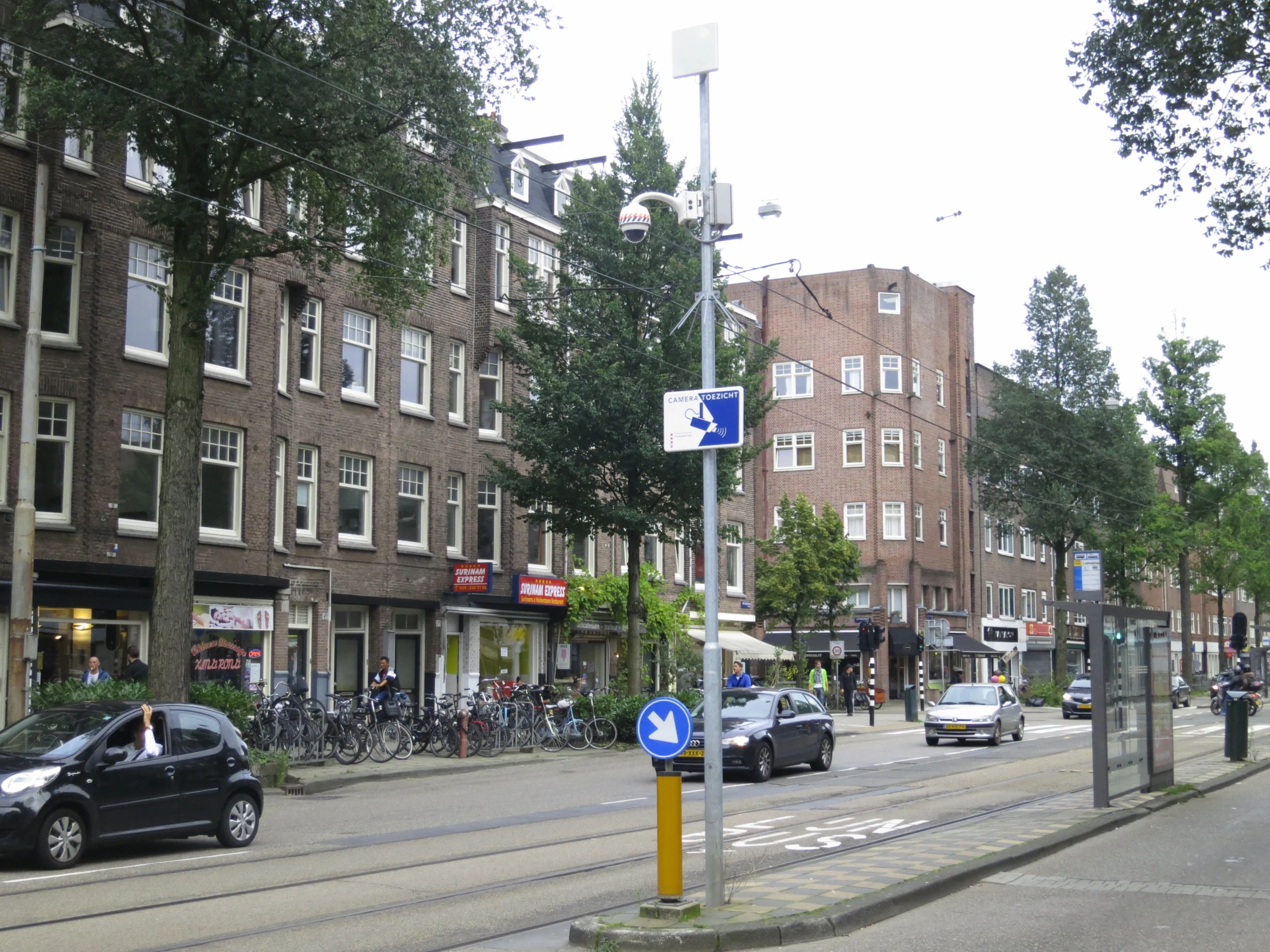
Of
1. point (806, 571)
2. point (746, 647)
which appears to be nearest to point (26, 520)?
point (746, 647)

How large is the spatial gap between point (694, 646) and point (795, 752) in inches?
730

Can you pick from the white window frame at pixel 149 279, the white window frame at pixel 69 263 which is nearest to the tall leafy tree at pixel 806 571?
the white window frame at pixel 149 279

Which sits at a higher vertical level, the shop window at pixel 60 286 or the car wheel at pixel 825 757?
the shop window at pixel 60 286

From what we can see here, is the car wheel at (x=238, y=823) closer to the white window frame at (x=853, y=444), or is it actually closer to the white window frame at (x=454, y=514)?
the white window frame at (x=454, y=514)

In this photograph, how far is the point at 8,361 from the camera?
79.2ft

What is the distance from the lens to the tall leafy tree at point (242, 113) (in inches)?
790

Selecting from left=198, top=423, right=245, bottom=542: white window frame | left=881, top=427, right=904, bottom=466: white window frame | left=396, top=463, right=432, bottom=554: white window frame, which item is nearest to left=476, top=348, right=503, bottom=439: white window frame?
left=396, top=463, right=432, bottom=554: white window frame

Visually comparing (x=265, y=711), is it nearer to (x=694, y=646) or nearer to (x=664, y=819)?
(x=664, y=819)

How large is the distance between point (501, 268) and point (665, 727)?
96.9 ft

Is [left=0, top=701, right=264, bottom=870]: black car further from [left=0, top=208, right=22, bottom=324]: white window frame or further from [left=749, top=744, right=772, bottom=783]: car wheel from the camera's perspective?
[left=0, top=208, right=22, bottom=324]: white window frame

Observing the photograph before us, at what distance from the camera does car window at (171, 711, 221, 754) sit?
44.5 ft

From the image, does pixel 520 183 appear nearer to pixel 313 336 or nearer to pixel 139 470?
pixel 313 336

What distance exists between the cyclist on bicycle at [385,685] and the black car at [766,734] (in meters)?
6.64

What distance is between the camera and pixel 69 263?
2545 cm
